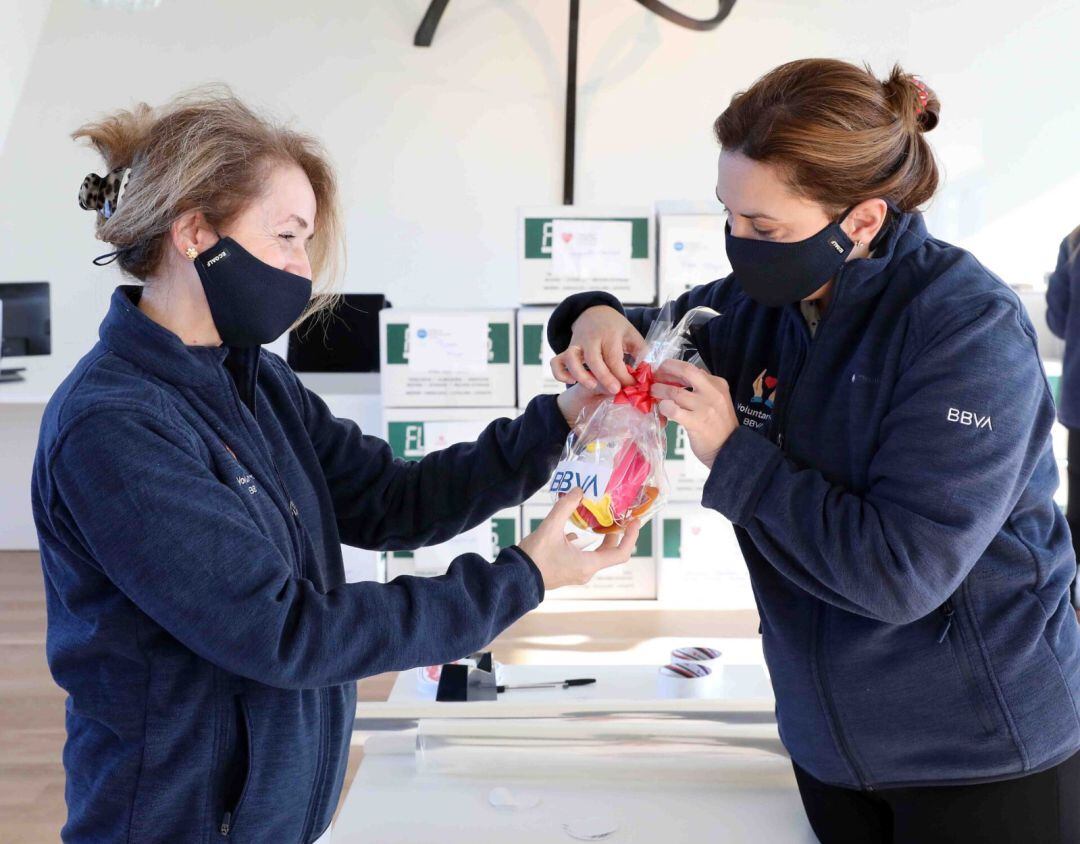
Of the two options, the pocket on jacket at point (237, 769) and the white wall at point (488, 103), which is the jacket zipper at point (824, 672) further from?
the white wall at point (488, 103)

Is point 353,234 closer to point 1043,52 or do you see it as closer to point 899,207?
point 1043,52

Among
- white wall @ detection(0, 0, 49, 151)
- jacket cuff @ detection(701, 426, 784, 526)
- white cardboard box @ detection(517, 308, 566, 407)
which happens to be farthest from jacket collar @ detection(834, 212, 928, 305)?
white wall @ detection(0, 0, 49, 151)

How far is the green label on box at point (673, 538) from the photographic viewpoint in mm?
4449

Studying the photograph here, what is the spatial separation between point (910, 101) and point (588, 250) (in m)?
3.13

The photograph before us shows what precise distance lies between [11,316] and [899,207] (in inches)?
199

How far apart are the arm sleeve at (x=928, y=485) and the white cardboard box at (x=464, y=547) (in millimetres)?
3321

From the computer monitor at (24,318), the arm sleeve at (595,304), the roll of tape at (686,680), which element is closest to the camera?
the arm sleeve at (595,304)

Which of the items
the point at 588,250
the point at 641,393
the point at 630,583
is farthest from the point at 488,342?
the point at 641,393

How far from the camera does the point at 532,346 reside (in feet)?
14.4

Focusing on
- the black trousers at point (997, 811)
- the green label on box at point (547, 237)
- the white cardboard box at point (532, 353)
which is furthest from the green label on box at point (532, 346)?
the black trousers at point (997, 811)

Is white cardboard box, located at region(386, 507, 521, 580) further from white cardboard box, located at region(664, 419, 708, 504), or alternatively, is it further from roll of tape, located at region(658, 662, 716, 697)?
roll of tape, located at region(658, 662, 716, 697)

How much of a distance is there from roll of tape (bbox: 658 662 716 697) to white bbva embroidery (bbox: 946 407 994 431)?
0.93 m

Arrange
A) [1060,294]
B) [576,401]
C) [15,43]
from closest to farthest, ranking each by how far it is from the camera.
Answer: [576,401], [1060,294], [15,43]

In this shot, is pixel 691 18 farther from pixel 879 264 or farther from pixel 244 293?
pixel 244 293
